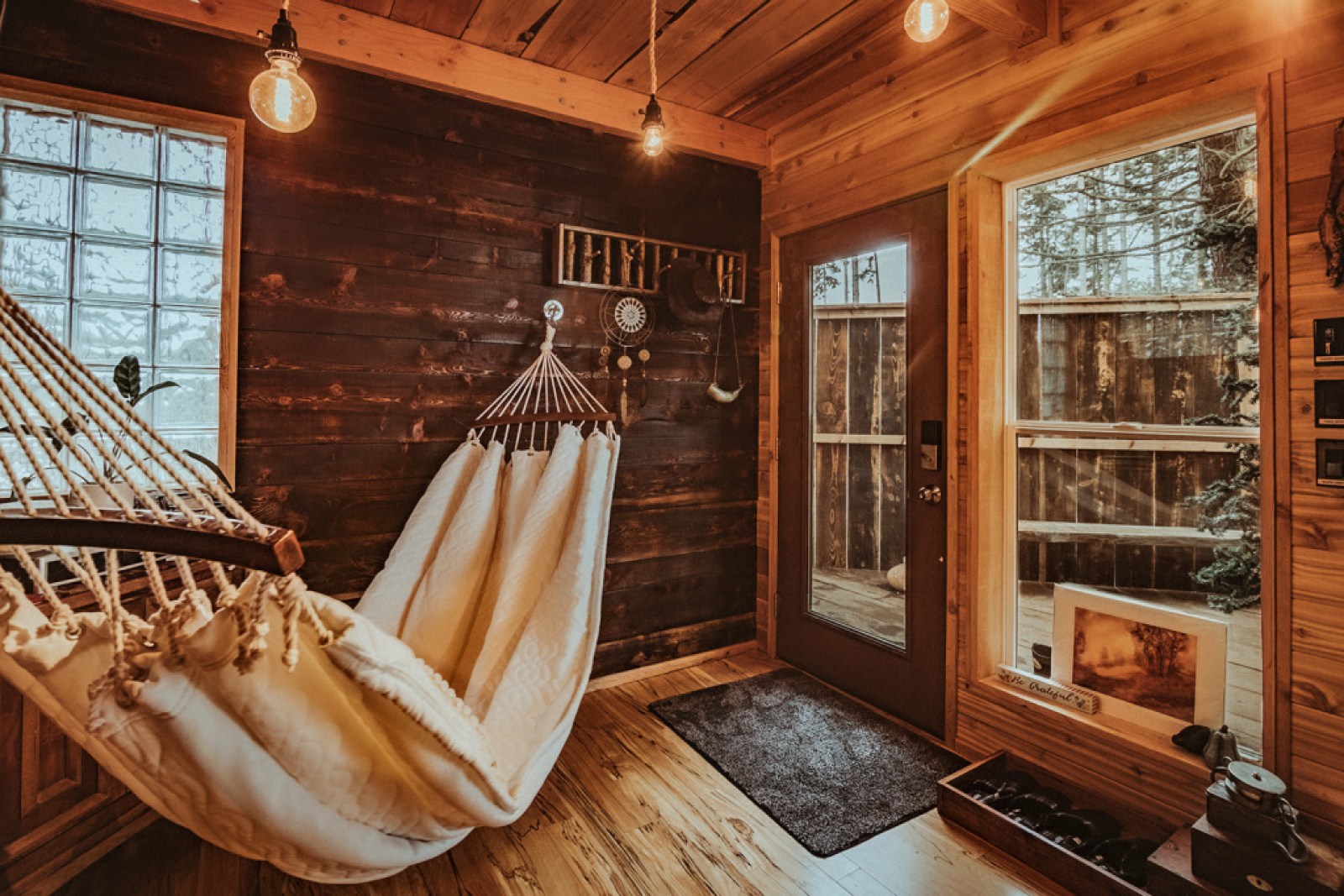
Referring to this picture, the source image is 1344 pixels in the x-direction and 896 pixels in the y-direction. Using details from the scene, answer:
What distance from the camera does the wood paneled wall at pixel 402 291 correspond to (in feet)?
7.04

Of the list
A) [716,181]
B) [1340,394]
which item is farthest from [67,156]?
[1340,394]

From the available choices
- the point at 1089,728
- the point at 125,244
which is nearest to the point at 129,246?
the point at 125,244

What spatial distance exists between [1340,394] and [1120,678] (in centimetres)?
93

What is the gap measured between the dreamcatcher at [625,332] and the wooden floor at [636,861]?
4.85ft

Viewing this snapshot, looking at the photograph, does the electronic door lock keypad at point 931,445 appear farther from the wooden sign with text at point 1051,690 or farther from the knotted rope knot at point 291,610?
the knotted rope knot at point 291,610

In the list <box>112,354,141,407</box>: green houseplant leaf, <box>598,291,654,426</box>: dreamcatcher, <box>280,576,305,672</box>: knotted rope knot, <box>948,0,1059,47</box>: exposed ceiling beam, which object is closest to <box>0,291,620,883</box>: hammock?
<box>280,576,305,672</box>: knotted rope knot

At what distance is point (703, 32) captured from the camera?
90.8 inches

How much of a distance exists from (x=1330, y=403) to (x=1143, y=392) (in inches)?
17.9

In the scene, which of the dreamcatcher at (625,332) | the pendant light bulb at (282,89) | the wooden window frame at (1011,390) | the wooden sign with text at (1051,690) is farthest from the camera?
the dreamcatcher at (625,332)

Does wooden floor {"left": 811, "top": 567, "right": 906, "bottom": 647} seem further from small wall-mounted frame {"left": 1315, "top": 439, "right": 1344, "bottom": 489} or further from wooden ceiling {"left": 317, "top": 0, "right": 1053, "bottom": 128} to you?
wooden ceiling {"left": 317, "top": 0, "right": 1053, "bottom": 128}

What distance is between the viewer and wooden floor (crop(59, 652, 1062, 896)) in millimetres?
1658

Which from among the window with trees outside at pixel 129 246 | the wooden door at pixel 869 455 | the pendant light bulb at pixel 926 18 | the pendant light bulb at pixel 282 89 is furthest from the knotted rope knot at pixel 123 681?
the wooden door at pixel 869 455

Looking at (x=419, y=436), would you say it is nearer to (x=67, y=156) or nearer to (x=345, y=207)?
(x=345, y=207)

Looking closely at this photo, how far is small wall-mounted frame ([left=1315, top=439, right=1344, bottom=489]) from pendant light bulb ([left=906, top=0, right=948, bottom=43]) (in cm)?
127
